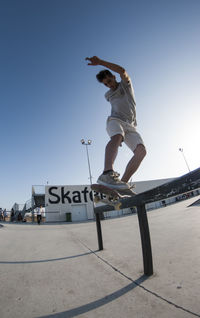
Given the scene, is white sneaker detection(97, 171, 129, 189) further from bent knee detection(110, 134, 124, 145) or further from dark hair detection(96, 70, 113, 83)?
dark hair detection(96, 70, 113, 83)

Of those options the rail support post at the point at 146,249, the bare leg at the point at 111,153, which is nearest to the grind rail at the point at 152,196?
the rail support post at the point at 146,249

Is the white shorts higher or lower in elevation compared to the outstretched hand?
lower

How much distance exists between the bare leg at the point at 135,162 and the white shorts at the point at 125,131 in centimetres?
7

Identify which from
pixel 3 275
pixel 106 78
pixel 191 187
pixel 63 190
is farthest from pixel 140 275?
pixel 63 190

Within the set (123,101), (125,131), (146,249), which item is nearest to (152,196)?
(146,249)

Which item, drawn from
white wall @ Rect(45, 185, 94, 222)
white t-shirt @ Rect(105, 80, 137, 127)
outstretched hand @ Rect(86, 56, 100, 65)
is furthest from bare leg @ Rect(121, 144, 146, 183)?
white wall @ Rect(45, 185, 94, 222)

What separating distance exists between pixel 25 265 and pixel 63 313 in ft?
3.99

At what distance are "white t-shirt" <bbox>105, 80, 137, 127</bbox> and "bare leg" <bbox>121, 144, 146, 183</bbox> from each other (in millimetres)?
374

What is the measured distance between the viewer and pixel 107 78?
189cm

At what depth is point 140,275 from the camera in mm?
1252

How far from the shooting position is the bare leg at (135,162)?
1861mm

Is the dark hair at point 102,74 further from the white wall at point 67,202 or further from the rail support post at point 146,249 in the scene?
the white wall at point 67,202

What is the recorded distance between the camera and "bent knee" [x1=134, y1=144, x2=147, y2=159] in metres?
1.88

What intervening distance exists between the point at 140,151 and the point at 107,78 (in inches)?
40.1
